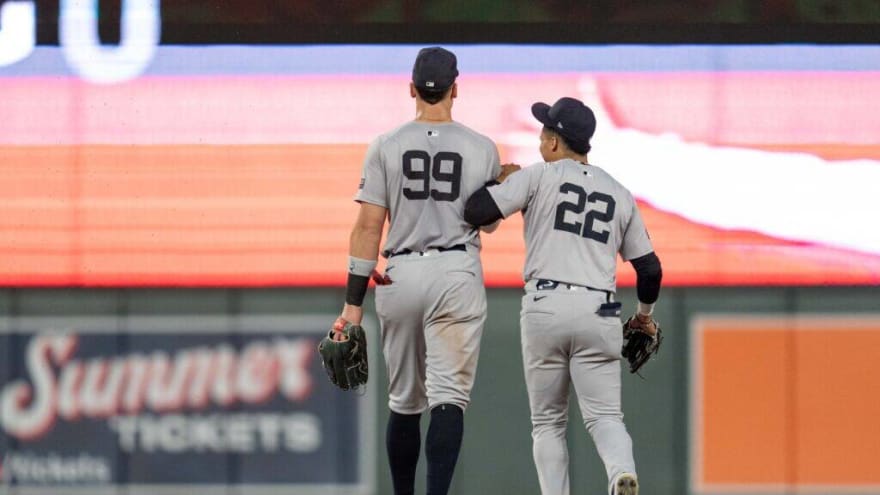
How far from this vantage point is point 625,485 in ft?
21.6

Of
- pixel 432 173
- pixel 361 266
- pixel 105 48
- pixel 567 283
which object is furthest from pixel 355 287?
pixel 105 48

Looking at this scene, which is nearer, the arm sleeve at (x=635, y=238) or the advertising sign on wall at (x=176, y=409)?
the arm sleeve at (x=635, y=238)

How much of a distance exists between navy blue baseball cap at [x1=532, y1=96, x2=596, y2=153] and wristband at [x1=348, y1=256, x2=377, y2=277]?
93 cm

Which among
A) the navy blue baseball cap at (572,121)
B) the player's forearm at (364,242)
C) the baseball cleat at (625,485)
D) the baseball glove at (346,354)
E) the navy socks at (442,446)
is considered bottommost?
the baseball cleat at (625,485)

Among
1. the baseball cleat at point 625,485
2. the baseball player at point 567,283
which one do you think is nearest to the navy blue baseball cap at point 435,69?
the baseball player at point 567,283

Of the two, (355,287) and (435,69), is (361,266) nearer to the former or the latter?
(355,287)

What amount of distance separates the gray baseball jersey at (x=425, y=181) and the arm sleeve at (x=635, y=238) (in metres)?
0.68

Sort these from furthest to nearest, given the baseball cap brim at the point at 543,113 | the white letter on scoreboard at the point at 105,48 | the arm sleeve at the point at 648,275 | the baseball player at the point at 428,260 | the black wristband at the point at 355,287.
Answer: the white letter on scoreboard at the point at 105,48 → the arm sleeve at the point at 648,275 → the baseball cap brim at the point at 543,113 → the black wristband at the point at 355,287 → the baseball player at the point at 428,260

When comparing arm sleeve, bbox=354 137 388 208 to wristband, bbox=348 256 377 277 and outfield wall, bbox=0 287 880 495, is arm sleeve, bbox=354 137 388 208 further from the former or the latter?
outfield wall, bbox=0 287 880 495

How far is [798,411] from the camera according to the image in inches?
338

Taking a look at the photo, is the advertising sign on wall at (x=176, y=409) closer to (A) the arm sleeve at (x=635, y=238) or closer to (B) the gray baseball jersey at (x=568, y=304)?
(B) the gray baseball jersey at (x=568, y=304)

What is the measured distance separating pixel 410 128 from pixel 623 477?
1.64 meters

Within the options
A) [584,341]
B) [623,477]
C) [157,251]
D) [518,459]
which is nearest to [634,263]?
[584,341]

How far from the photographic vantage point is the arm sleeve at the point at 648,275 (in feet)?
23.0
